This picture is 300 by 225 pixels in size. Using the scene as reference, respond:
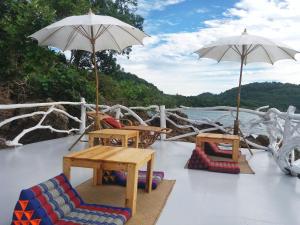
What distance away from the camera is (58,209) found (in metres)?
2.79

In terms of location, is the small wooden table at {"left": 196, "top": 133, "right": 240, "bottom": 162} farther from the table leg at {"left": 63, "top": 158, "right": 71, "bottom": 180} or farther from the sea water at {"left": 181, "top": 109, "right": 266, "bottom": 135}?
the table leg at {"left": 63, "top": 158, "right": 71, "bottom": 180}

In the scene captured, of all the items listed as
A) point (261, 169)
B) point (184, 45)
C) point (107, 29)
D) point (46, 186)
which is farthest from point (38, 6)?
point (46, 186)

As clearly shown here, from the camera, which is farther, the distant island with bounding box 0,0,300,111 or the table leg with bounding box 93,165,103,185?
the distant island with bounding box 0,0,300,111

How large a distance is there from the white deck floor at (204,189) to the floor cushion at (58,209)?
1.47 feet

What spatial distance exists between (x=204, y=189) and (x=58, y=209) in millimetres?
1975

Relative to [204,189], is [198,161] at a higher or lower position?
higher

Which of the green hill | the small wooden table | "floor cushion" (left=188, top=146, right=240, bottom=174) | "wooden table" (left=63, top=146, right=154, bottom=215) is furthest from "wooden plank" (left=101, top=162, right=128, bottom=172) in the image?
the green hill

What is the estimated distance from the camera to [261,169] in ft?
18.0

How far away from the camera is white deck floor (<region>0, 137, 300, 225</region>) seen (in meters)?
3.23

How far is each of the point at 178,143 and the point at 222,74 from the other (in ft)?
13.2

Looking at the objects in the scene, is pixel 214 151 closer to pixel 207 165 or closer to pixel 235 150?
pixel 235 150

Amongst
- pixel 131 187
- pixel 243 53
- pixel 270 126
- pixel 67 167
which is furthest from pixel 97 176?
pixel 243 53

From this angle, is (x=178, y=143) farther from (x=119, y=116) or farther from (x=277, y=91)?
(x=277, y=91)

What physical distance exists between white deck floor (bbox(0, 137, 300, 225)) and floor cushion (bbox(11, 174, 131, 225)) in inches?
17.6
